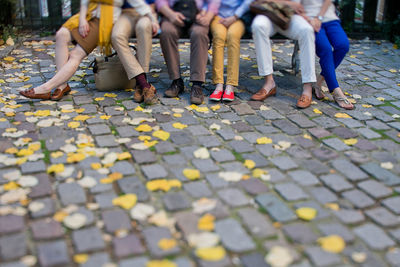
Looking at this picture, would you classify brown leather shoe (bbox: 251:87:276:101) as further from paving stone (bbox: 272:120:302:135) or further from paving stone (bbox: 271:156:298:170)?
paving stone (bbox: 271:156:298:170)

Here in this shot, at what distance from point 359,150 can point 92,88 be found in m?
2.75

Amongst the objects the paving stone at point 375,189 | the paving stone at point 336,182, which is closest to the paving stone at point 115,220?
the paving stone at point 336,182

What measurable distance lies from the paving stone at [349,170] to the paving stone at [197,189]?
983 mm

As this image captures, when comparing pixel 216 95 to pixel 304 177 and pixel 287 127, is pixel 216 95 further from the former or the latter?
pixel 304 177

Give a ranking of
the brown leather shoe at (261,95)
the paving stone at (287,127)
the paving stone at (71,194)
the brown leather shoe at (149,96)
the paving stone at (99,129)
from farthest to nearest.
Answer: the brown leather shoe at (261,95)
the brown leather shoe at (149,96)
the paving stone at (287,127)
the paving stone at (99,129)
the paving stone at (71,194)

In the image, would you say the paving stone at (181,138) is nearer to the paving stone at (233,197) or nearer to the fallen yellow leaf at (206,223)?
the paving stone at (233,197)

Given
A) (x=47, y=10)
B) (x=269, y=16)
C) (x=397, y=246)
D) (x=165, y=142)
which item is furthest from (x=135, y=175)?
(x=47, y=10)

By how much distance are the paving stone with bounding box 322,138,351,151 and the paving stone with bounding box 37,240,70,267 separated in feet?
7.11

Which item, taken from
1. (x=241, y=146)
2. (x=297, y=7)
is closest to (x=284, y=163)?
(x=241, y=146)

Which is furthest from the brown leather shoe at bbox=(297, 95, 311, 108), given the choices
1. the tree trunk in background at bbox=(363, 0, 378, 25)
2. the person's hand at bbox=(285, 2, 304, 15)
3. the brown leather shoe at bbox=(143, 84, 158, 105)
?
the tree trunk in background at bbox=(363, 0, 378, 25)

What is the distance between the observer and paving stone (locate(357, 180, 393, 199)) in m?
2.97

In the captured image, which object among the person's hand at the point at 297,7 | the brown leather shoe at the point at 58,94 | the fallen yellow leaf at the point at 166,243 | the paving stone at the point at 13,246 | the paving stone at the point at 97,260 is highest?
the person's hand at the point at 297,7

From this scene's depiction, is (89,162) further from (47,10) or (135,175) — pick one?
(47,10)

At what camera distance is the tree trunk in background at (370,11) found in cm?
751
